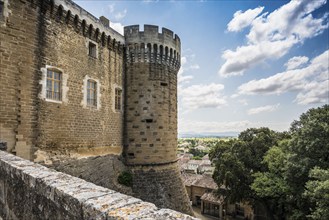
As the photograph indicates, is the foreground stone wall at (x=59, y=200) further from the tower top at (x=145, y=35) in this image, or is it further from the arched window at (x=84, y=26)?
the tower top at (x=145, y=35)

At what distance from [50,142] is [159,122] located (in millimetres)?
6695

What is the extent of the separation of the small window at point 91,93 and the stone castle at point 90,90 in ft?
0.17

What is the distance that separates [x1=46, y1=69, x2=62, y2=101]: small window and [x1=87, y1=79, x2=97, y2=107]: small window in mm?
1758

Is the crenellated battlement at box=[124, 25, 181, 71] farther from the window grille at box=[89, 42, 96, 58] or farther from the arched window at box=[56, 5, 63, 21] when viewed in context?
the arched window at box=[56, 5, 63, 21]

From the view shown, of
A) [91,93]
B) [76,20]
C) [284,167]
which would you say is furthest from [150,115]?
[284,167]

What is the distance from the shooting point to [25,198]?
3.39 m

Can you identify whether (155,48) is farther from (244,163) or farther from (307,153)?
(244,163)

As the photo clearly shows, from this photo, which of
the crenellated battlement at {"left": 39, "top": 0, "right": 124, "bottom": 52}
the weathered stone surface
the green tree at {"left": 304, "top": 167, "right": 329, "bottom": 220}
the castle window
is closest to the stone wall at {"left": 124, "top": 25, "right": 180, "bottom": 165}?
the weathered stone surface

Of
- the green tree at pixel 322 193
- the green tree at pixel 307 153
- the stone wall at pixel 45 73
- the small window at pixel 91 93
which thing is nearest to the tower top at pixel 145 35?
the stone wall at pixel 45 73

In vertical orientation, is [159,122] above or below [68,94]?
below

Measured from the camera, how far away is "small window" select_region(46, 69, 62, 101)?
31.9 ft

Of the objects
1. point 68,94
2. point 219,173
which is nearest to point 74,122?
point 68,94

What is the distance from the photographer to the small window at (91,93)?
11773mm

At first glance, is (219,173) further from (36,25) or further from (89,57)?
(36,25)
